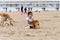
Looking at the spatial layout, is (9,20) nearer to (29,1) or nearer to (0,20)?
(0,20)

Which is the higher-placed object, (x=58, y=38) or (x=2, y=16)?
(x=2, y=16)

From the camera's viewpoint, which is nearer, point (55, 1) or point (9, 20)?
point (9, 20)

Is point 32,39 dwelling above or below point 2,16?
below

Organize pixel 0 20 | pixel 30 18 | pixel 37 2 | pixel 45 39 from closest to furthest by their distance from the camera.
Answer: pixel 45 39 → pixel 30 18 → pixel 0 20 → pixel 37 2

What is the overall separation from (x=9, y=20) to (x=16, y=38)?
3.41 m

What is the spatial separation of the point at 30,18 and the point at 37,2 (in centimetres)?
3171

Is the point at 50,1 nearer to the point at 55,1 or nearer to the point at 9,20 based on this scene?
the point at 55,1

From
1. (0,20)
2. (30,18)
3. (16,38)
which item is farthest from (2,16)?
(16,38)

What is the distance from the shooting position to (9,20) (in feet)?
32.2

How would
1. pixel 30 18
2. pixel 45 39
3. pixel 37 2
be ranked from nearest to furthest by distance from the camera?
pixel 45 39 → pixel 30 18 → pixel 37 2

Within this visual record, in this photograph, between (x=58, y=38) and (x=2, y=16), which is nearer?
(x=58, y=38)

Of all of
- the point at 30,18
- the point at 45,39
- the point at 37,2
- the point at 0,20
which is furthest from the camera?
the point at 37,2

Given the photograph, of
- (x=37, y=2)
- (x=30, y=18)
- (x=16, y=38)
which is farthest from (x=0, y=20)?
(x=37, y=2)

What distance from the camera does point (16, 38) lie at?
21.3 feet
